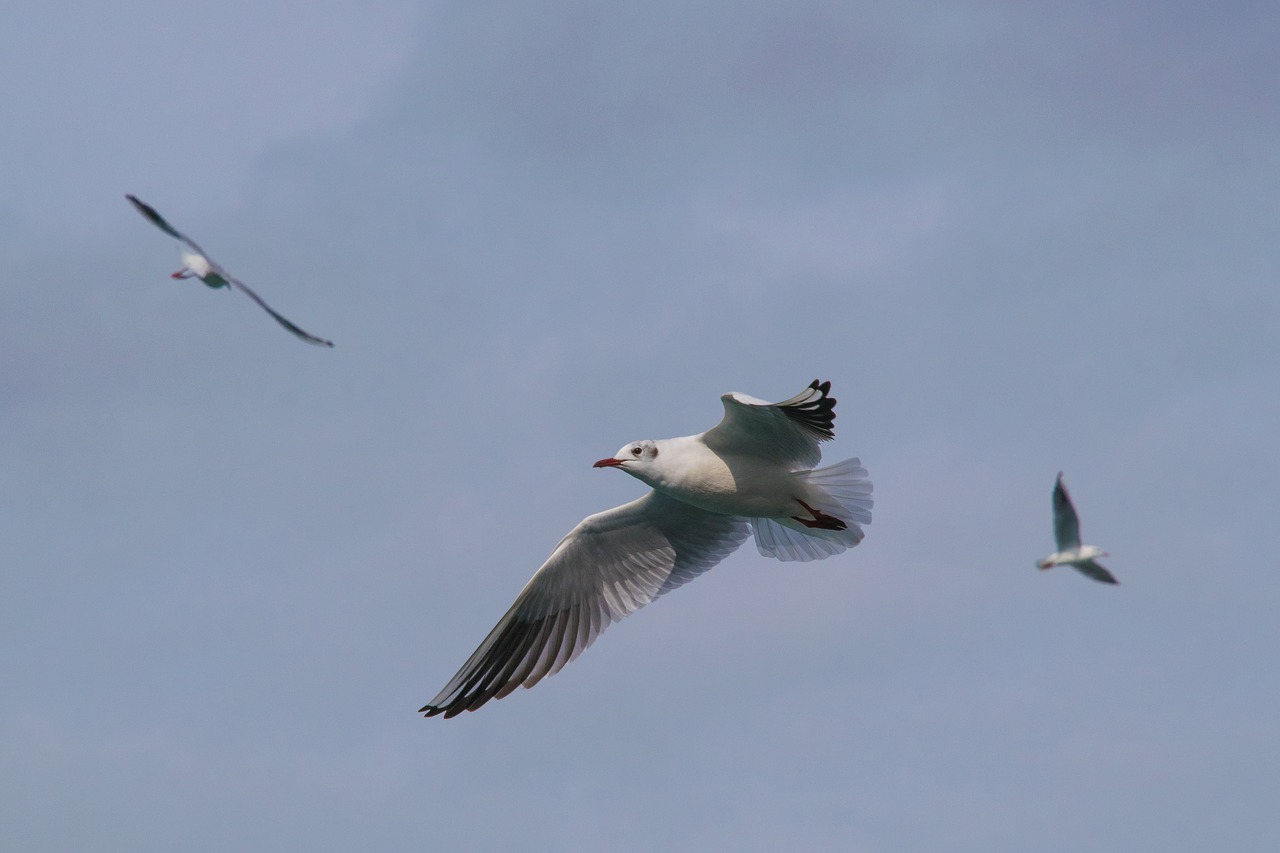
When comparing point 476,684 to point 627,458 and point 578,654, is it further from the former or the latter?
point 627,458

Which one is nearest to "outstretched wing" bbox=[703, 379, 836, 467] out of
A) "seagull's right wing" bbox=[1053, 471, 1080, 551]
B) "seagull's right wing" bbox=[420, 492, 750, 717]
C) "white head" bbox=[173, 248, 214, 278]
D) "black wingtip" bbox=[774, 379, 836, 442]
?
"black wingtip" bbox=[774, 379, 836, 442]

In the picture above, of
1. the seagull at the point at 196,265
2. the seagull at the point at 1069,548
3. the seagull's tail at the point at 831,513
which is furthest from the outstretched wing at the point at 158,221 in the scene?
the seagull's tail at the point at 831,513

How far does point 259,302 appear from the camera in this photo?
21.4 feet

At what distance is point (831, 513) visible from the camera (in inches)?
491

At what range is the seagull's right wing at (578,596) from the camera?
1359 centimetres

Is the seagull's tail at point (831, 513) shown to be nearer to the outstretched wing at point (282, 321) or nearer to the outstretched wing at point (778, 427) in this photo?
the outstretched wing at point (778, 427)

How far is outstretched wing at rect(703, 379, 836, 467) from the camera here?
11.2 meters

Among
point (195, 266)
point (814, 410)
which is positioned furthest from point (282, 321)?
point (814, 410)

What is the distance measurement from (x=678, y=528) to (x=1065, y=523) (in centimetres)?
638

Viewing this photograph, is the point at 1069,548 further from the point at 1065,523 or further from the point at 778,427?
the point at 778,427

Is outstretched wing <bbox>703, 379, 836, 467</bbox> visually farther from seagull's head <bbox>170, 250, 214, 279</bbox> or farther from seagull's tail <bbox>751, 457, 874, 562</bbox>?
seagull's head <bbox>170, 250, 214, 279</bbox>

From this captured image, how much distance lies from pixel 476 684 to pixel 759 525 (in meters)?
3.00

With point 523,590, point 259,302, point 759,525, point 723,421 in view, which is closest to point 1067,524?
point 259,302

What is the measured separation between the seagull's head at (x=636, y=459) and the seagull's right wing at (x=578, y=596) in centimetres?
141
